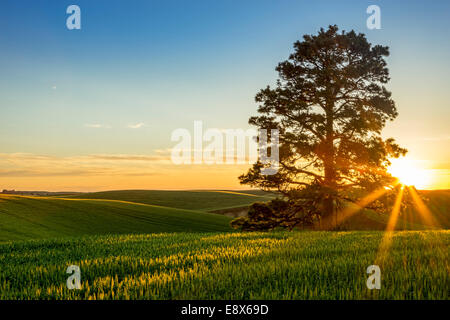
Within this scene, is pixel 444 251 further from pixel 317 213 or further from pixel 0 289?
pixel 317 213

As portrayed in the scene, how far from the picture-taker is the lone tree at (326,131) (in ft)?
72.8

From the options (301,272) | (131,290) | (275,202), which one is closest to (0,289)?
(131,290)

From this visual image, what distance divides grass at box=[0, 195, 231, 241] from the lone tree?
2020 centimetres

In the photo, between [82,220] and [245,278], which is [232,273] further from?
[82,220]

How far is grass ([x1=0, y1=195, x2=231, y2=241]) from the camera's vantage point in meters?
32.6

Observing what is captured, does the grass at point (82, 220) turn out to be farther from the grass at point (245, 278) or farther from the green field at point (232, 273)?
the grass at point (245, 278)

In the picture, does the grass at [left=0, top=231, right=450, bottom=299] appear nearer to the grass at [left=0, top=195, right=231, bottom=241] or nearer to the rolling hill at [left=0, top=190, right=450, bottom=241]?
the rolling hill at [left=0, top=190, right=450, bottom=241]

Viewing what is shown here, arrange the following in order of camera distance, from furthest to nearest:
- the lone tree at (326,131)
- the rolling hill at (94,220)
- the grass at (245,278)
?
the rolling hill at (94,220), the lone tree at (326,131), the grass at (245,278)

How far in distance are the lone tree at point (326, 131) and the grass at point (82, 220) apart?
20.2m

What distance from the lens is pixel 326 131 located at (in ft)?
73.0

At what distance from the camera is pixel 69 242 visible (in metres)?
12.5

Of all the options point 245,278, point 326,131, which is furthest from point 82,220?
point 245,278

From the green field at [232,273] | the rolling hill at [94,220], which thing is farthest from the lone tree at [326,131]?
the green field at [232,273]

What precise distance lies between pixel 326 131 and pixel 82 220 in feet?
104
